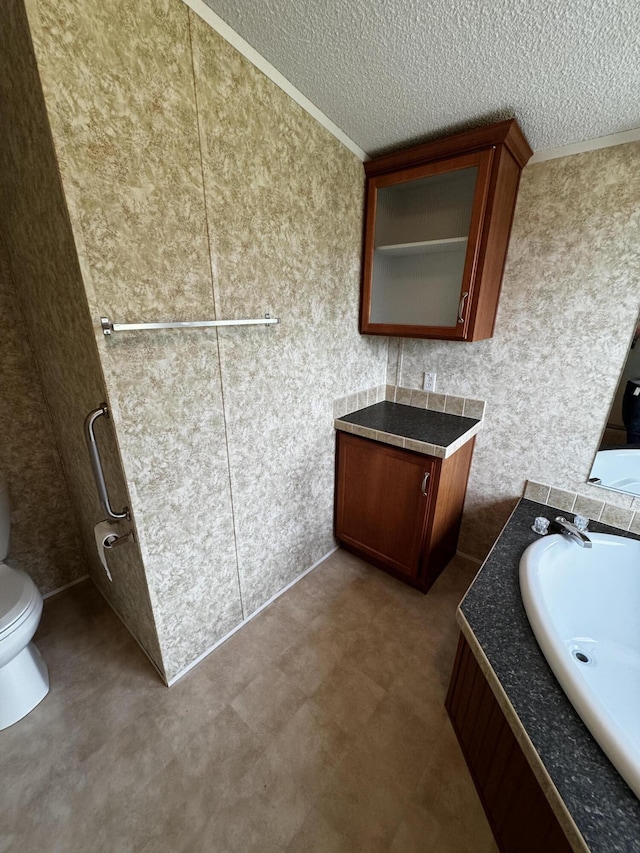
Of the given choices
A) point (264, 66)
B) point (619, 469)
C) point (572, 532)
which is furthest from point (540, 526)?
point (264, 66)

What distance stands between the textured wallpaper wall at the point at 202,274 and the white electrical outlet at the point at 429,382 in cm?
54

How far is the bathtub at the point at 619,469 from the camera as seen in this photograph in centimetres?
154

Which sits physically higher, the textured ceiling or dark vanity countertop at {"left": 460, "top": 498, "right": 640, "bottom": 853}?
the textured ceiling

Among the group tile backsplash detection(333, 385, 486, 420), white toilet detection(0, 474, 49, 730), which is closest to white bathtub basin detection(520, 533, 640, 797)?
tile backsplash detection(333, 385, 486, 420)

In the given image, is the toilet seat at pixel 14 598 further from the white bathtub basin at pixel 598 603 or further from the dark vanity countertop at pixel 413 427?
the white bathtub basin at pixel 598 603

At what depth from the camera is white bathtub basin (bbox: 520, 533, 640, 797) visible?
4.21 feet

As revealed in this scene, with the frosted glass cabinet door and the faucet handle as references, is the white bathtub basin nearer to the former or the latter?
the faucet handle

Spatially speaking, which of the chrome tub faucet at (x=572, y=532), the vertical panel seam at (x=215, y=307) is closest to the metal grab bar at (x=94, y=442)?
the vertical panel seam at (x=215, y=307)

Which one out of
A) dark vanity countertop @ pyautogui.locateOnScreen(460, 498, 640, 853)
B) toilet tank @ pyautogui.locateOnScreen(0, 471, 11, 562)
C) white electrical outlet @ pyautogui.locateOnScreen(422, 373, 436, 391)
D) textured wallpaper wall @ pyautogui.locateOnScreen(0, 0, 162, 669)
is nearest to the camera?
dark vanity countertop @ pyautogui.locateOnScreen(460, 498, 640, 853)

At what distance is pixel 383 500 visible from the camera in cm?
183

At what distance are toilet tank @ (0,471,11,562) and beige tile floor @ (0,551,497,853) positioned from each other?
1.66ft

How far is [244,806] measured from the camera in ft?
3.48

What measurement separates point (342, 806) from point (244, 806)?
1.01 ft

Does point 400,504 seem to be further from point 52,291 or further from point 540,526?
point 52,291
